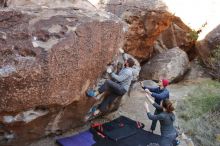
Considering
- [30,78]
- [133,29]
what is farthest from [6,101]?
[133,29]

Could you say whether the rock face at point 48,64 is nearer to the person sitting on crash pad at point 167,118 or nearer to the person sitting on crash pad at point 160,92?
the person sitting on crash pad at point 160,92

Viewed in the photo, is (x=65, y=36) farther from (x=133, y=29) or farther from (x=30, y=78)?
(x=133, y=29)

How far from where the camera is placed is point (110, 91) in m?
9.59

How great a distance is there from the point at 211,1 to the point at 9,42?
1331 cm

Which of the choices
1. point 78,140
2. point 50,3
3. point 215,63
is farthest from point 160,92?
point 215,63

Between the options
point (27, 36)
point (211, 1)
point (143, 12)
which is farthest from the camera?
point (211, 1)

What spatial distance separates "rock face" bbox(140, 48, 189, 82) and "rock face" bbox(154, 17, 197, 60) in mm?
1377

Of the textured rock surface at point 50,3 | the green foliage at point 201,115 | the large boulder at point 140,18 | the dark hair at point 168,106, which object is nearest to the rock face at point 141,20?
the large boulder at point 140,18

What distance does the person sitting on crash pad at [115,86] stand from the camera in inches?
366

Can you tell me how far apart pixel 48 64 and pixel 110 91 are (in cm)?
244

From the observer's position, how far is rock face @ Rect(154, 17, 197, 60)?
57.8 ft

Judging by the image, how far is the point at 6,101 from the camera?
7.28 metres

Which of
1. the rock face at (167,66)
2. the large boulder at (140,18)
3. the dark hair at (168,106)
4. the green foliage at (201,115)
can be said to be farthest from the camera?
the rock face at (167,66)

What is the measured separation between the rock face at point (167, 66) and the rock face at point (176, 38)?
1.38 metres
